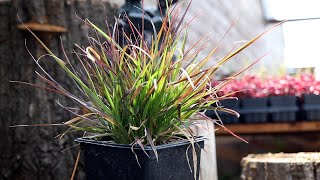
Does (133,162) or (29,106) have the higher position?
(29,106)

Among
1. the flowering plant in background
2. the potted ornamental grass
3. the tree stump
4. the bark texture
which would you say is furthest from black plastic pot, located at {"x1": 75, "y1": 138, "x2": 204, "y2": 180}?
the flowering plant in background

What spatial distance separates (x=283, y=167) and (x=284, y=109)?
131cm

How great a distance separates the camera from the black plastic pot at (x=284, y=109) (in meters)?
2.85

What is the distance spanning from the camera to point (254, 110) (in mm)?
2930

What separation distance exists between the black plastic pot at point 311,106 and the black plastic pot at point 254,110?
236 mm

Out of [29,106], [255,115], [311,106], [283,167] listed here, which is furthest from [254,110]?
[29,106]


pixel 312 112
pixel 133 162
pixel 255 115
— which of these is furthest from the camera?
pixel 255 115

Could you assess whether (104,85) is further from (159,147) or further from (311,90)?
(311,90)

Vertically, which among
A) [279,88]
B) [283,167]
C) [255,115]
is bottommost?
[283,167]

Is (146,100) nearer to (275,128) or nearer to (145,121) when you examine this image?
(145,121)

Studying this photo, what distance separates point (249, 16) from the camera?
7.48 metres

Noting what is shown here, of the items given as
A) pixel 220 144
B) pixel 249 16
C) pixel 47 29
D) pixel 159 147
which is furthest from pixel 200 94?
pixel 249 16

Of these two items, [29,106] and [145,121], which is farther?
[29,106]

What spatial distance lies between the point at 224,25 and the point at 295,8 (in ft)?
11.5
